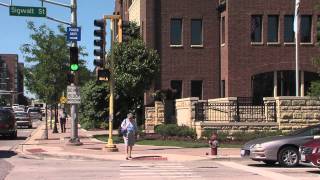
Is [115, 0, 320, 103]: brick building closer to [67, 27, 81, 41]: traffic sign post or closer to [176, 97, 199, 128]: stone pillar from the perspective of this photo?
[176, 97, 199, 128]: stone pillar

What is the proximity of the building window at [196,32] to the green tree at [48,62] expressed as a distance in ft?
28.8

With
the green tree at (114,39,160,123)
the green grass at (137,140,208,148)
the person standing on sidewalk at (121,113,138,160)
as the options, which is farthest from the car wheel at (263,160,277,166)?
the green tree at (114,39,160,123)

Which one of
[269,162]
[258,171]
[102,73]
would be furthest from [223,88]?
[258,171]

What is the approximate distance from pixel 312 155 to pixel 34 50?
2313 cm

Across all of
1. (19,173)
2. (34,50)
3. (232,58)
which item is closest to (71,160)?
(19,173)

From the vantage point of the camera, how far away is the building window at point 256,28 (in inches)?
1526

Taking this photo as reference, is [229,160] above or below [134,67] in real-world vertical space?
below

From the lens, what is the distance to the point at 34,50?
36.0 m

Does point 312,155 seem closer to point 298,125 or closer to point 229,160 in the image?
point 229,160

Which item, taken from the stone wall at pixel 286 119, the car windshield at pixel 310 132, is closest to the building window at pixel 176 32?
the stone wall at pixel 286 119

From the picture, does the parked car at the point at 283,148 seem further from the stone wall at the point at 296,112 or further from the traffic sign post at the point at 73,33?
the traffic sign post at the point at 73,33

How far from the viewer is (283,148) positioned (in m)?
19.0

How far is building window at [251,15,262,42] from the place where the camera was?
38.8 m

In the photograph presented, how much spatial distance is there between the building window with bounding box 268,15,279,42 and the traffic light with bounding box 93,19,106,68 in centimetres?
1678
